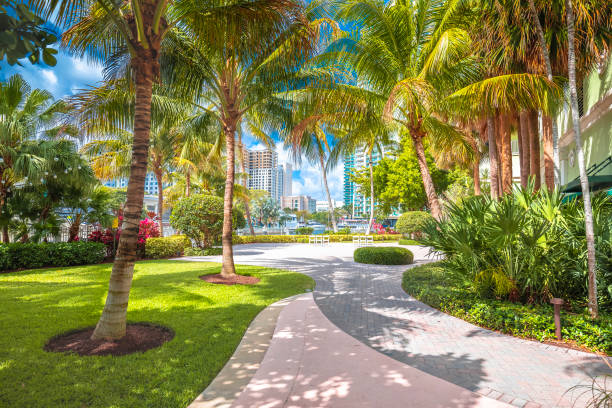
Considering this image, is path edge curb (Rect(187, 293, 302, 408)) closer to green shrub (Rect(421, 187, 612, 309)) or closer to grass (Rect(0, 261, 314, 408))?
grass (Rect(0, 261, 314, 408))

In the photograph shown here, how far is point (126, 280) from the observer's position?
4207 millimetres

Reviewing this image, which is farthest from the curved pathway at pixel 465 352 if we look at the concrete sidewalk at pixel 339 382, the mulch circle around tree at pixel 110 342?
the mulch circle around tree at pixel 110 342

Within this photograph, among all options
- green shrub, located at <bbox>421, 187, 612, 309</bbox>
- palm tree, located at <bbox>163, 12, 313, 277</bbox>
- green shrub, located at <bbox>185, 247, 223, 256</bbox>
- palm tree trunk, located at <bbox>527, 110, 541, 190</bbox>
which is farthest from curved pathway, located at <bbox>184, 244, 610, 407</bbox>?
green shrub, located at <bbox>185, 247, 223, 256</bbox>

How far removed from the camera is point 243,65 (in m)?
8.73

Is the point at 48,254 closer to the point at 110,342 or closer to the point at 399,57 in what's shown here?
the point at 110,342

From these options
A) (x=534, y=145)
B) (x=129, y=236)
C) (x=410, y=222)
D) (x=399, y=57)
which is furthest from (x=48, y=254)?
(x=410, y=222)

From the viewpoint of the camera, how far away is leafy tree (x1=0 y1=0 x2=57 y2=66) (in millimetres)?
1294

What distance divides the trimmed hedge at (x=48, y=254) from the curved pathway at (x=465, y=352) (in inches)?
393

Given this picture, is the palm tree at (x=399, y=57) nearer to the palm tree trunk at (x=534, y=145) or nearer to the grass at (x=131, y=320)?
the palm tree trunk at (x=534, y=145)

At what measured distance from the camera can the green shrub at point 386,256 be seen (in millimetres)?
13102

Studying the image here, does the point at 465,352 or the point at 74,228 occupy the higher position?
the point at 74,228

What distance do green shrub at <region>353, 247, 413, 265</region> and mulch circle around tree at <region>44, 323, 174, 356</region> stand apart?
32.4 feet

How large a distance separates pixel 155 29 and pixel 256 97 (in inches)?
205

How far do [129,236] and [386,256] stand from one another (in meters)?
10.8
